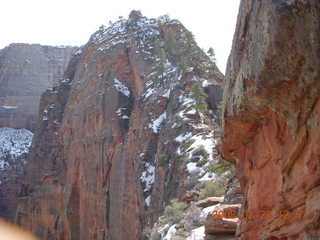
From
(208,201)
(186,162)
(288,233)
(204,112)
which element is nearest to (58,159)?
(204,112)

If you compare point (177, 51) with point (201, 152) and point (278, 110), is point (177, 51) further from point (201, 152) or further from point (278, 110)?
point (278, 110)

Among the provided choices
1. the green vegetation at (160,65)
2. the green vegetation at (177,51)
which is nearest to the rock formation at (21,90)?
the green vegetation at (177,51)

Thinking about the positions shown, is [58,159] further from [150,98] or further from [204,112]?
[204,112]

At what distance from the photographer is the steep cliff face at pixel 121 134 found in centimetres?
2980

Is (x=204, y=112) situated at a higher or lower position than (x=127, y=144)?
higher

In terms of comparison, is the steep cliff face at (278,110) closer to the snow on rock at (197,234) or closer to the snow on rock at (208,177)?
the snow on rock at (197,234)

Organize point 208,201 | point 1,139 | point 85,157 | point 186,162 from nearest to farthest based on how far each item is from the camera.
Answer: point 208,201
point 186,162
point 85,157
point 1,139

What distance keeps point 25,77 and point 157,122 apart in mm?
84242

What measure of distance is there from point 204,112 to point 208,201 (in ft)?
59.1

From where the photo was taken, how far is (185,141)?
27938 millimetres

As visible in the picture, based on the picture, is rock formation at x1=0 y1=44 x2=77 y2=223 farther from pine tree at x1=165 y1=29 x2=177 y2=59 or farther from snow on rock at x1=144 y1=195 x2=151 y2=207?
snow on rock at x1=144 y1=195 x2=151 y2=207

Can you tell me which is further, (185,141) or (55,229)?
(55,229)
